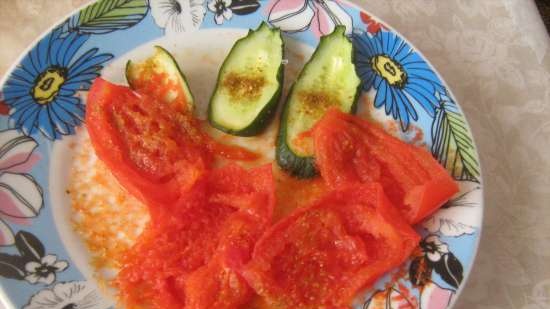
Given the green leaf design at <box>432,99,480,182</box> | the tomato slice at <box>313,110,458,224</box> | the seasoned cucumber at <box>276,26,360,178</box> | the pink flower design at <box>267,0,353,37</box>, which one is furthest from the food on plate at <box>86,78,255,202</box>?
the green leaf design at <box>432,99,480,182</box>

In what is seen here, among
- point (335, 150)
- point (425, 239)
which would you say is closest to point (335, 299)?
point (425, 239)

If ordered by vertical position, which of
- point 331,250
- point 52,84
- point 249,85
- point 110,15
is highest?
point 110,15

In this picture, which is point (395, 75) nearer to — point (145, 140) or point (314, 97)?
point (314, 97)

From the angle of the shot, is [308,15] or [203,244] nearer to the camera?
[203,244]

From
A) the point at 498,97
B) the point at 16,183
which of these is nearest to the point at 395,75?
the point at 498,97

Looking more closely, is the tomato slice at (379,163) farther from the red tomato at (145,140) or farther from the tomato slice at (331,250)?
the red tomato at (145,140)

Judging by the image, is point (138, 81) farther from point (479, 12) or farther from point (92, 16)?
point (479, 12)
